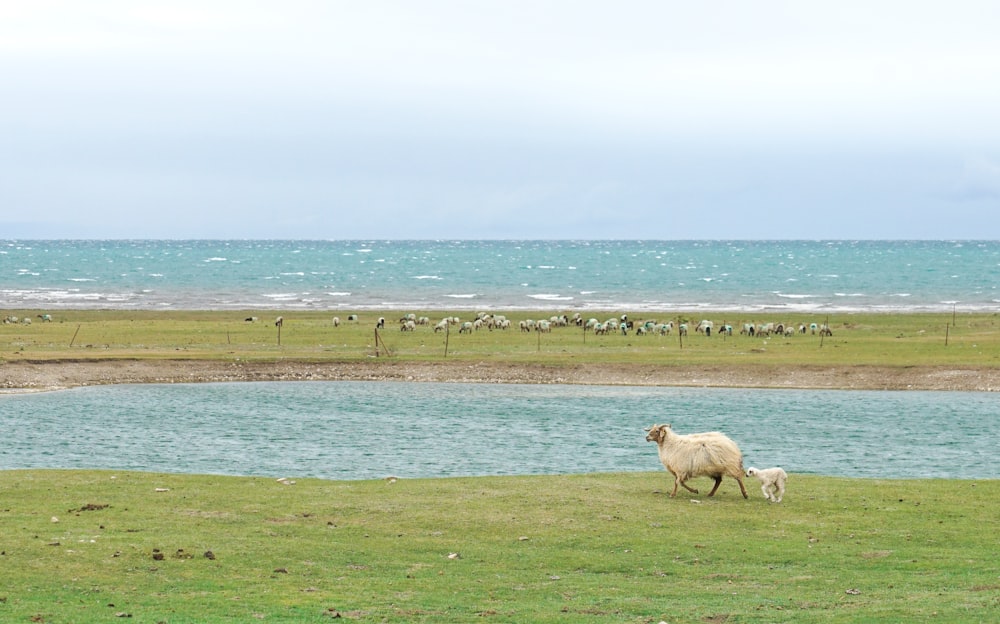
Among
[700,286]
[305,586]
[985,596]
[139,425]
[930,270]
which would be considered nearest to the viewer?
[985,596]

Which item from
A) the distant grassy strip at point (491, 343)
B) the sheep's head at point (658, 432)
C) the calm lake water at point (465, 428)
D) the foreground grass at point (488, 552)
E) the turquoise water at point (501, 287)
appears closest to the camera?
the foreground grass at point (488, 552)

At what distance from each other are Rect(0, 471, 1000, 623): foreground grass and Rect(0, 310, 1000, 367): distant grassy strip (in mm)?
30417

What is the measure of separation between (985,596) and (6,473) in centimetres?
1918

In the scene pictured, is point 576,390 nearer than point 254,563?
No

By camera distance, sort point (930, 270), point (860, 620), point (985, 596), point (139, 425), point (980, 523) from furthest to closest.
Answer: point (930, 270) → point (139, 425) → point (980, 523) → point (985, 596) → point (860, 620)

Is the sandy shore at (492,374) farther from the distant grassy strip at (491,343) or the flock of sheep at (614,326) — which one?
the flock of sheep at (614,326)

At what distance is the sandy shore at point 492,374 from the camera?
48.4m

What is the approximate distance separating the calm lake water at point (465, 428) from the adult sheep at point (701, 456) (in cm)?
673

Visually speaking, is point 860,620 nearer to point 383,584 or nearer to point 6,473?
point 383,584

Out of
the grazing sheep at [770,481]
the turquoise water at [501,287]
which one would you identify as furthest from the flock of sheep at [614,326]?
the grazing sheep at [770,481]

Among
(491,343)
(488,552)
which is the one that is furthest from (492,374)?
(488,552)

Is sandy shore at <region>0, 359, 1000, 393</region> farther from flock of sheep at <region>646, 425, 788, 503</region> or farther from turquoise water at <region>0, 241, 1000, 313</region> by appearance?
turquoise water at <region>0, 241, 1000, 313</region>

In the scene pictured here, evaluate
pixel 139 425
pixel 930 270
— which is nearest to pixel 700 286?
pixel 930 270

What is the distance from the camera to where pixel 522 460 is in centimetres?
3109
